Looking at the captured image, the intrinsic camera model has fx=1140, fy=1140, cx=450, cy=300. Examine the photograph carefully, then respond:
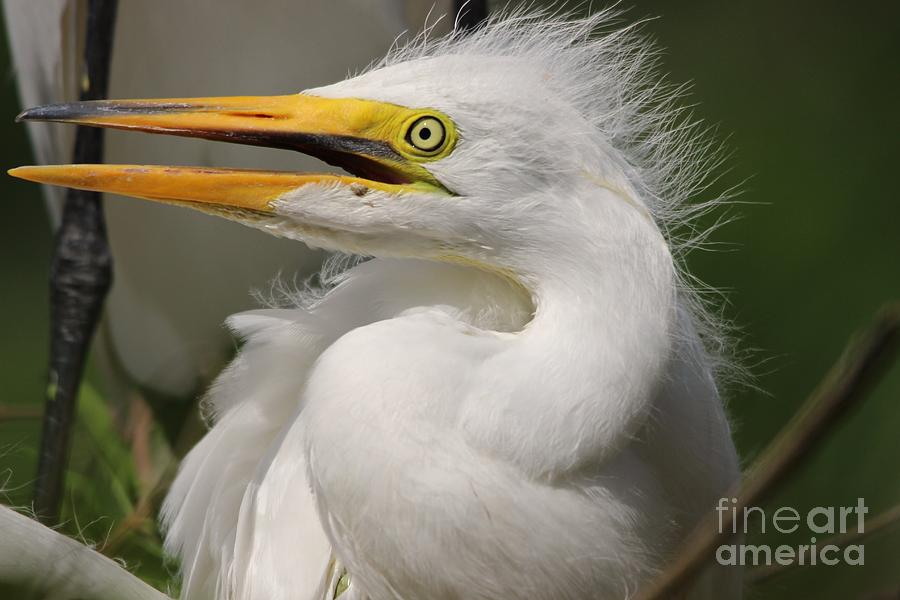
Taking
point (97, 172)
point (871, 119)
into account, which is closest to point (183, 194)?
point (97, 172)

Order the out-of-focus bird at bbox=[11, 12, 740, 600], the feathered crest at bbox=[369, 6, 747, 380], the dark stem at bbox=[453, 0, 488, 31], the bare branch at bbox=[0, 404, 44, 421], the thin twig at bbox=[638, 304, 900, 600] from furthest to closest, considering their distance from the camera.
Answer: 1. the dark stem at bbox=[453, 0, 488, 31]
2. the bare branch at bbox=[0, 404, 44, 421]
3. the feathered crest at bbox=[369, 6, 747, 380]
4. the out-of-focus bird at bbox=[11, 12, 740, 600]
5. the thin twig at bbox=[638, 304, 900, 600]

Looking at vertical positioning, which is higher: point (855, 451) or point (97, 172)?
point (97, 172)

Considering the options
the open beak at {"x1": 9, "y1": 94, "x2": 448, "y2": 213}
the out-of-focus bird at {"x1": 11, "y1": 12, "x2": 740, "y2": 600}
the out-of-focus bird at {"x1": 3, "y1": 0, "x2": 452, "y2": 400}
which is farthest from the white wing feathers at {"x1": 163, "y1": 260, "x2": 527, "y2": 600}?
the out-of-focus bird at {"x1": 3, "y1": 0, "x2": 452, "y2": 400}

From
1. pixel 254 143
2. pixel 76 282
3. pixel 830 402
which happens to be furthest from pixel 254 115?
pixel 76 282

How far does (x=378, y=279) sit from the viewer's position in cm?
107

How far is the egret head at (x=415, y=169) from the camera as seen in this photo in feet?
2.92

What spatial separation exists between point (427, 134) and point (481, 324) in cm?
19

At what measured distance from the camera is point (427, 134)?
895 mm

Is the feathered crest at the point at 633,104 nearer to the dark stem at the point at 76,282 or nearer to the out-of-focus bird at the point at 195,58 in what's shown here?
the dark stem at the point at 76,282

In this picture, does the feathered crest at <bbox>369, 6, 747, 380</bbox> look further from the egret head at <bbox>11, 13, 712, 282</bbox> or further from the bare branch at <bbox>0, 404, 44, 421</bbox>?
the bare branch at <bbox>0, 404, 44, 421</bbox>

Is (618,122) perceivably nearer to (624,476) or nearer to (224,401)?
(624,476)

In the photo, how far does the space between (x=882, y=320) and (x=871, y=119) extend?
70cm

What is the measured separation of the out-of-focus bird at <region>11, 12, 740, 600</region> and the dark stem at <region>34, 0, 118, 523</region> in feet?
2.71

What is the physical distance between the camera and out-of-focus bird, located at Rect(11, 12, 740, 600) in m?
0.86
